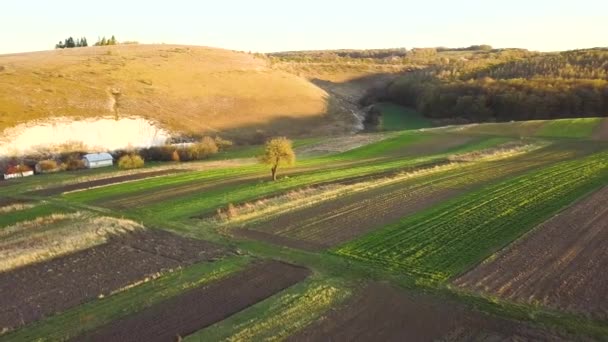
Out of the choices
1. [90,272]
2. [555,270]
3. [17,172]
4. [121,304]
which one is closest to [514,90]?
[17,172]

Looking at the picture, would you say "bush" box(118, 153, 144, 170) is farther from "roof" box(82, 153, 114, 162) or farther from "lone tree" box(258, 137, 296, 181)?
"lone tree" box(258, 137, 296, 181)

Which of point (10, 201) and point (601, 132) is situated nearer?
point (10, 201)

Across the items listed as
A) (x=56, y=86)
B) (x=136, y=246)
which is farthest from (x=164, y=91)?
(x=136, y=246)

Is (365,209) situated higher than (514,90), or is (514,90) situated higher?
(514,90)

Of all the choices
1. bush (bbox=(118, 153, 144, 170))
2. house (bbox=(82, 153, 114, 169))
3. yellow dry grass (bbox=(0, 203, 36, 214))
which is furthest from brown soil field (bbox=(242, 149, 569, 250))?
house (bbox=(82, 153, 114, 169))

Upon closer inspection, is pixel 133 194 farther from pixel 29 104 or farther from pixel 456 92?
pixel 456 92

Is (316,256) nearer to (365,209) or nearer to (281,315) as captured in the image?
(281,315)
